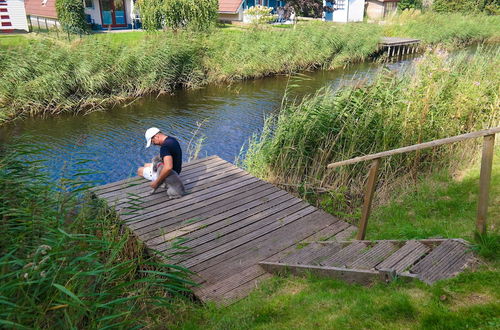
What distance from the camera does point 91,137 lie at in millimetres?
12883

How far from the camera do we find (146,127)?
1386 centimetres

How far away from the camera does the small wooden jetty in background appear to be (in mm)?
27047

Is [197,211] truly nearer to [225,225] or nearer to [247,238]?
[225,225]

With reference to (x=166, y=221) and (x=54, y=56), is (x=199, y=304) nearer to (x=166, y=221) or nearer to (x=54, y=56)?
(x=166, y=221)

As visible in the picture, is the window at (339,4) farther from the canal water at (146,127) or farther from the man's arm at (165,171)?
the man's arm at (165,171)

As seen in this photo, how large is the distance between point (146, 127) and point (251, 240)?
9.13 metres

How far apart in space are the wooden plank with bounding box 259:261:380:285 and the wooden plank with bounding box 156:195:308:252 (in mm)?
936

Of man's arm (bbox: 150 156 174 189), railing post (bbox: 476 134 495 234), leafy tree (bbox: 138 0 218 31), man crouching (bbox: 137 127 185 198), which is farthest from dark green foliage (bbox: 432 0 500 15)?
railing post (bbox: 476 134 495 234)

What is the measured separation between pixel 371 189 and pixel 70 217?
3574 millimetres

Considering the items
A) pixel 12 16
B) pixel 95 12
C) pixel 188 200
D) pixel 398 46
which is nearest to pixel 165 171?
pixel 188 200

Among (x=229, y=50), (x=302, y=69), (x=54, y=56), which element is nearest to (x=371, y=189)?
(x=54, y=56)

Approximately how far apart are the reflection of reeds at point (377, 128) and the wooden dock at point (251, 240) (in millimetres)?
898

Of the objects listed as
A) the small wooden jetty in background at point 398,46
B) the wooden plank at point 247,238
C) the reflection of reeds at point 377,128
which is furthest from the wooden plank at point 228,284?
the small wooden jetty in background at point 398,46

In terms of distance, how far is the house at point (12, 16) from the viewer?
2470 centimetres
